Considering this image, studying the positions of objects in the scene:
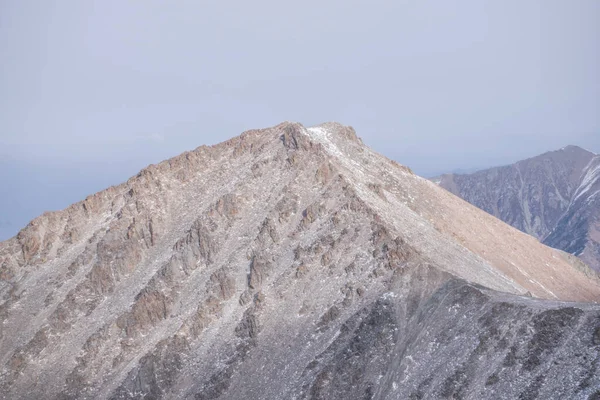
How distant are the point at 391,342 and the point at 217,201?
4067 centimetres

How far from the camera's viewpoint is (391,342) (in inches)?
2398

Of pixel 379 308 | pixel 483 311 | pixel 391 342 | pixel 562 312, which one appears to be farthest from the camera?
pixel 379 308

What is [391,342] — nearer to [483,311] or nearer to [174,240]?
[483,311]

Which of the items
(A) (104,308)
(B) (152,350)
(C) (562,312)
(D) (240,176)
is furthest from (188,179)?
(C) (562,312)

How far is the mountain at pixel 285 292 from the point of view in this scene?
169 feet

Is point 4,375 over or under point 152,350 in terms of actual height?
over

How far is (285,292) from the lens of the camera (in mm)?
74938

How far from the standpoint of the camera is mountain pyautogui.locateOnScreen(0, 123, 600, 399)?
5153 centimetres

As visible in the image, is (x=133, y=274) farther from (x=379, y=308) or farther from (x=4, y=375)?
(x=379, y=308)

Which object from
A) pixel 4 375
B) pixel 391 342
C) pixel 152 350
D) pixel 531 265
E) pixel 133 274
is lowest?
pixel 531 265

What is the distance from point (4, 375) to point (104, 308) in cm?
1503

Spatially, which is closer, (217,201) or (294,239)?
(294,239)

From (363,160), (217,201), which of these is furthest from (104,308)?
(363,160)

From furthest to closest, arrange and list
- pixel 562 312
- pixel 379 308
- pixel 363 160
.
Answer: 1. pixel 363 160
2. pixel 379 308
3. pixel 562 312
